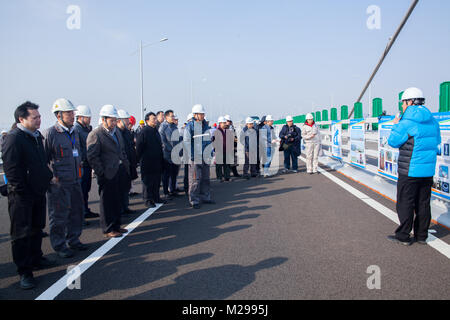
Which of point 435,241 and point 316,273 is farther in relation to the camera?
point 435,241

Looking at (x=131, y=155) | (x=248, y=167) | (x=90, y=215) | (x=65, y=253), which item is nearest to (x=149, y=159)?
(x=131, y=155)

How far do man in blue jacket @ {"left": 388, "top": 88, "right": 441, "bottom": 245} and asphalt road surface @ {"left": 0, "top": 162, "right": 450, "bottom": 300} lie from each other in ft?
0.99

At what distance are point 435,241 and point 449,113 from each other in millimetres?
2449

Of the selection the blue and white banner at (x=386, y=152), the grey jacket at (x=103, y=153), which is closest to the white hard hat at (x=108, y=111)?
the grey jacket at (x=103, y=153)

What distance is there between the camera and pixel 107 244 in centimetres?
509

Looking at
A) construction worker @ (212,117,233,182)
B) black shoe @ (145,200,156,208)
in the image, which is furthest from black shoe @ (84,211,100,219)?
construction worker @ (212,117,233,182)

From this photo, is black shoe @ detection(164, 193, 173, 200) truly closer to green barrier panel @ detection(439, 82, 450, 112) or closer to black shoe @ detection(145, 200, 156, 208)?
black shoe @ detection(145, 200, 156, 208)

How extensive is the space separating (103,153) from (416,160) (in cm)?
467

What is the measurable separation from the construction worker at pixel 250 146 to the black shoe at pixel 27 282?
8344 millimetres

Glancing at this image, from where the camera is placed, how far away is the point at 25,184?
3.97 m

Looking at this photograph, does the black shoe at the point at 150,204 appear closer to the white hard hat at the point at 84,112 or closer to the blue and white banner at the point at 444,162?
the white hard hat at the point at 84,112

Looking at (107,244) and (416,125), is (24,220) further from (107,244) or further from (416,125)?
(416,125)

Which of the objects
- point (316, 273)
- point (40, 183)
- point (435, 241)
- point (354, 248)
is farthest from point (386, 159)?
point (40, 183)

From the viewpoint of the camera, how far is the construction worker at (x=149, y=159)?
7.69 metres
